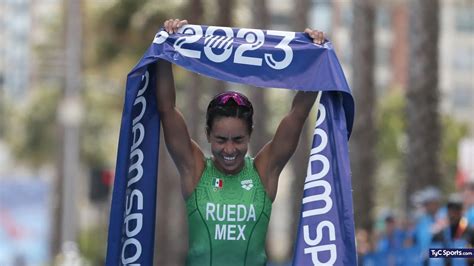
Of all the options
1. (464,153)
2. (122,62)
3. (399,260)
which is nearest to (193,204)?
(399,260)

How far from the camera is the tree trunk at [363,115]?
26.5 metres

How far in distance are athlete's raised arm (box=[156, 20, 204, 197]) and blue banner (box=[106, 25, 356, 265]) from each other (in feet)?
0.21

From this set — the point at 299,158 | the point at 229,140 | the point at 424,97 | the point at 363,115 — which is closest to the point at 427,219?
the point at 424,97

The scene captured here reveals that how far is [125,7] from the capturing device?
35.6 metres

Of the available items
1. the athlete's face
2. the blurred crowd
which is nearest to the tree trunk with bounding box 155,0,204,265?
the blurred crowd

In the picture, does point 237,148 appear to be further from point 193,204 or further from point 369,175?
point 369,175

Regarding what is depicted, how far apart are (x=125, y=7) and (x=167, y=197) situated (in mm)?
4742

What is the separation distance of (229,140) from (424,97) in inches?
630

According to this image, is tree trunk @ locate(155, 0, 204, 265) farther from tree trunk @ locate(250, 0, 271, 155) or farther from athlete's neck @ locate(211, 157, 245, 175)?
athlete's neck @ locate(211, 157, 245, 175)

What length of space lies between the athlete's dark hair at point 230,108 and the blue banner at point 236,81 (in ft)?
0.42

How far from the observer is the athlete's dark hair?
23.7 ft

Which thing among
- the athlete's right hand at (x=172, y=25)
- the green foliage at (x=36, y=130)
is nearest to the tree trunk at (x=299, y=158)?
the athlete's right hand at (x=172, y=25)

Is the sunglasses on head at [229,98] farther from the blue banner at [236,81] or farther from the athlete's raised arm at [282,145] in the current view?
the athlete's raised arm at [282,145]

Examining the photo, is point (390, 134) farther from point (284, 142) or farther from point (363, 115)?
point (284, 142)
